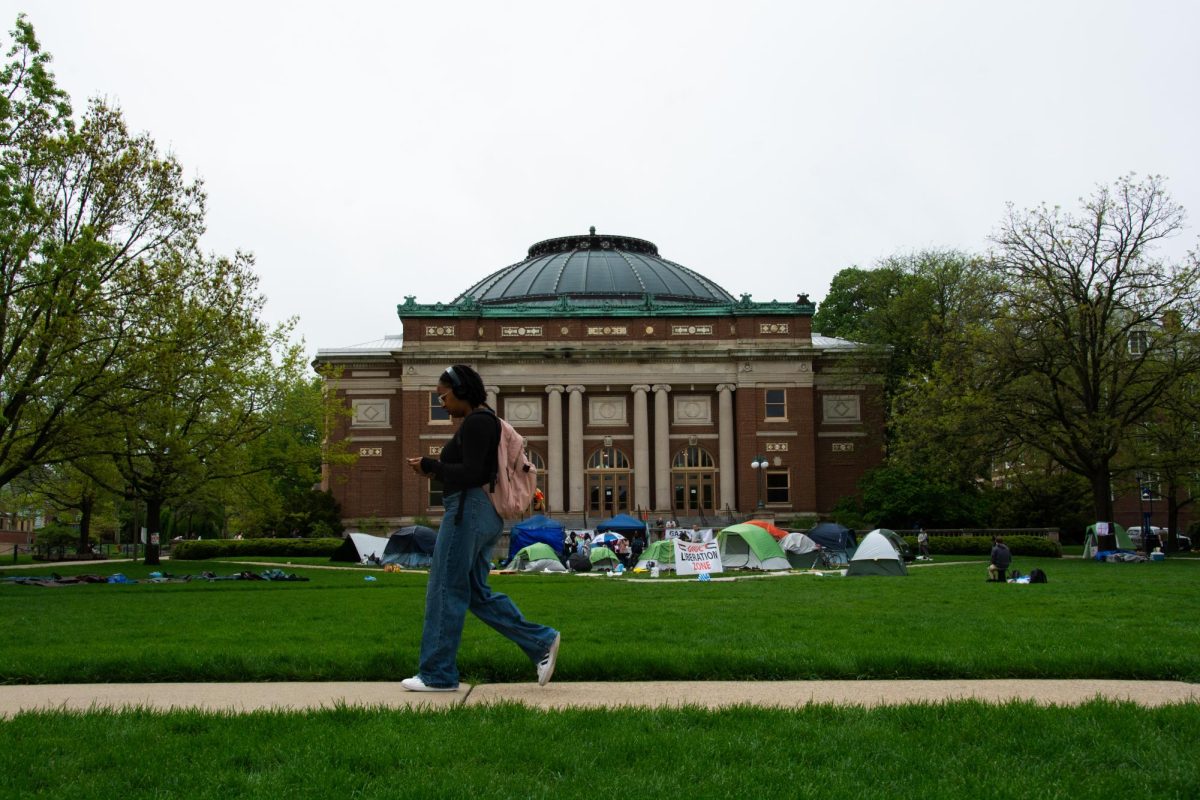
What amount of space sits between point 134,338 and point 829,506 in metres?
47.3

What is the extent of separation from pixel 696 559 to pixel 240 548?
27.6 meters

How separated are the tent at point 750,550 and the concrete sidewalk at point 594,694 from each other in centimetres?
2976

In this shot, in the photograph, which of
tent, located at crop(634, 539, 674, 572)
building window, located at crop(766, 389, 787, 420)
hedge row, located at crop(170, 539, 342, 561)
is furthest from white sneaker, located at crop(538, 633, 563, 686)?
building window, located at crop(766, 389, 787, 420)

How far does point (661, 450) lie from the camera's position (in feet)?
213

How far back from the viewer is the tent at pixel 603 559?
1544 inches

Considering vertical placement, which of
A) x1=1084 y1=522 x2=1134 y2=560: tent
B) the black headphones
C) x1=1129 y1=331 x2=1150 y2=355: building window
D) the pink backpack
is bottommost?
x1=1084 y1=522 x2=1134 y2=560: tent

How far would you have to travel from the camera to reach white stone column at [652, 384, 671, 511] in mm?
64250

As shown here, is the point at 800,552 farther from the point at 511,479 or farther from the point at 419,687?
the point at 419,687

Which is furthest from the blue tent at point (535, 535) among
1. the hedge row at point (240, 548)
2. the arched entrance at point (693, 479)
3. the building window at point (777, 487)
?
the building window at point (777, 487)

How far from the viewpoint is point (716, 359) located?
2576 inches

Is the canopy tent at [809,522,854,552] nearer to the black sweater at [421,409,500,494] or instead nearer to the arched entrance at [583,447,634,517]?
the arched entrance at [583,447,634,517]

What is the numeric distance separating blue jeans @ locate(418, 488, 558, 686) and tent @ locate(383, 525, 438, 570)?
35.6 meters

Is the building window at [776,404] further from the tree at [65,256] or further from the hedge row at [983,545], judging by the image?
the tree at [65,256]

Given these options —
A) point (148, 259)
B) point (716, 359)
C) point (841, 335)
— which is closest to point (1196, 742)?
point (148, 259)
